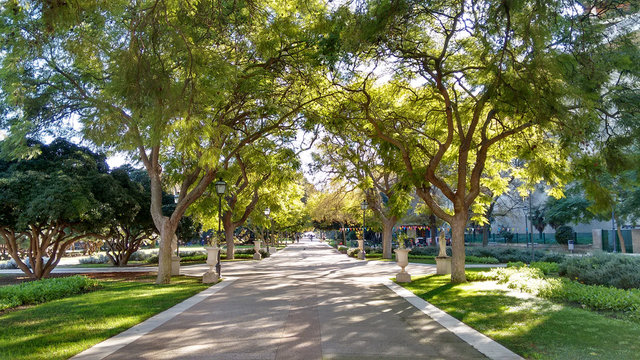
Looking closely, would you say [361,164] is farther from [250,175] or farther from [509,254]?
[509,254]

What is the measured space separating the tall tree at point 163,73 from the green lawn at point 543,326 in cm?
674

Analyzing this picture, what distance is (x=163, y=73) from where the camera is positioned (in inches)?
312

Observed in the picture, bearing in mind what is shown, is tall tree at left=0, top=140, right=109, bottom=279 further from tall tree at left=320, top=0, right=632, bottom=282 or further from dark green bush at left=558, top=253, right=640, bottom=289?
dark green bush at left=558, top=253, right=640, bottom=289

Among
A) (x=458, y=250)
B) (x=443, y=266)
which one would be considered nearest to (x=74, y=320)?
(x=458, y=250)

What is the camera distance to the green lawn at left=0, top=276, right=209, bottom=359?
675 centimetres

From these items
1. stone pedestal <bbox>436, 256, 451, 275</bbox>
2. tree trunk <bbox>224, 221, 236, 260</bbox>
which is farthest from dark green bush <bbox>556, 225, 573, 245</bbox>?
tree trunk <bbox>224, 221, 236, 260</bbox>

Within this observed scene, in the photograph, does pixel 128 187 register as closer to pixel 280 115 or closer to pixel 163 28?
pixel 280 115

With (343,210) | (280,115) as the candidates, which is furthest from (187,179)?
(343,210)

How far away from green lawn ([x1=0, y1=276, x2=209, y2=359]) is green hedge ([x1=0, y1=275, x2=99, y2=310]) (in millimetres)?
521

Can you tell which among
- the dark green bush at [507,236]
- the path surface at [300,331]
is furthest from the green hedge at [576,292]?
the dark green bush at [507,236]

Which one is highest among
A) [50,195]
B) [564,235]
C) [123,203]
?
[50,195]

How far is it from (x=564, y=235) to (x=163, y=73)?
49548mm

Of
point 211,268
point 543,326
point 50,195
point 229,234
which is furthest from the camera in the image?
point 229,234

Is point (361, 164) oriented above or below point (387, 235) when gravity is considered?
above
